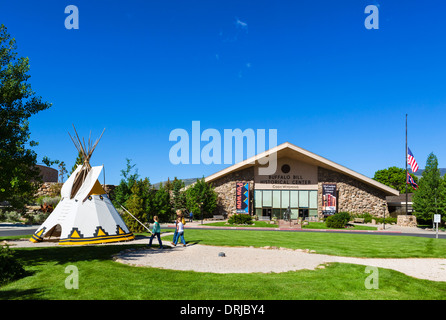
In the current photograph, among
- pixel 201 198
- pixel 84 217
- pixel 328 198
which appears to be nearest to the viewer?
pixel 84 217

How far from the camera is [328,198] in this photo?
137 feet

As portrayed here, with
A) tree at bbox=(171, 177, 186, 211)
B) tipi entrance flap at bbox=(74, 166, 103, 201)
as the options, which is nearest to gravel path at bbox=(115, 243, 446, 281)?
tipi entrance flap at bbox=(74, 166, 103, 201)

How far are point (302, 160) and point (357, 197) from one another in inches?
348

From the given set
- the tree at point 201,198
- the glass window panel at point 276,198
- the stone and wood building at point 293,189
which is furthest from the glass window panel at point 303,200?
the tree at point 201,198

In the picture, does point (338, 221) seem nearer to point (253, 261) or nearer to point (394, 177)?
point (253, 261)

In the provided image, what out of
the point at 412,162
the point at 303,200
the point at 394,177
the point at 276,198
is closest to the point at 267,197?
the point at 276,198

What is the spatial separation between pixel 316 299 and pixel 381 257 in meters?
8.67

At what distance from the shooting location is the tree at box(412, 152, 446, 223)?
34406 mm

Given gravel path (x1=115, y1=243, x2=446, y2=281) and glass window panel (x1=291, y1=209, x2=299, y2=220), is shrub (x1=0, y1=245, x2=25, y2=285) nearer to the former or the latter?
gravel path (x1=115, y1=243, x2=446, y2=281)

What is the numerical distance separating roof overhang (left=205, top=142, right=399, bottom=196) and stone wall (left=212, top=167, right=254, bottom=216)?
1.18 meters

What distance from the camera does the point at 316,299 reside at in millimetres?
7344

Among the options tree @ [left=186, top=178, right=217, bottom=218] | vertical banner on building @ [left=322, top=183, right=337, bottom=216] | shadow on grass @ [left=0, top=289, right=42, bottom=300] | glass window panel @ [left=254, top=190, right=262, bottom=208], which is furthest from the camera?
glass window panel @ [left=254, top=190, right=262, bottom=208]
